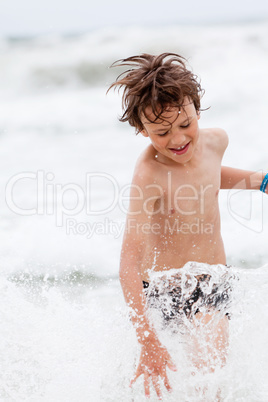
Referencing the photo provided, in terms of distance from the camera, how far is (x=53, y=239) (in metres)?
4.19

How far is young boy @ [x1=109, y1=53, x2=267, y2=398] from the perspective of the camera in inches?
79.7

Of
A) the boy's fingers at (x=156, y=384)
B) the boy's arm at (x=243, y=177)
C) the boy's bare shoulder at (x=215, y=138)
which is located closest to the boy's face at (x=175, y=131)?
the boy's bare shoulder at (x=215, y=138)

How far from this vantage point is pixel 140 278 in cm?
211

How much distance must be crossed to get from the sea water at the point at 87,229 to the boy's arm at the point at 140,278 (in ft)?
1.30

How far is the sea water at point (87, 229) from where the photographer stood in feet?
8.00

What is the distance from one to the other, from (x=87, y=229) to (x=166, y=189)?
2.31 meters

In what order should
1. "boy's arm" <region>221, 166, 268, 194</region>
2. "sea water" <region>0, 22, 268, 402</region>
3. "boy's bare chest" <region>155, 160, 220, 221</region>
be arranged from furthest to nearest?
"boy's arm" <region>221, 166, 268, 194</region> → "sea water" <region>0, 22, 268, 402</region> → "boy's bare chest" <region>155, 160, 220, 221</region>

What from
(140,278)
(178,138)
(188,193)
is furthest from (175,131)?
(140,278)

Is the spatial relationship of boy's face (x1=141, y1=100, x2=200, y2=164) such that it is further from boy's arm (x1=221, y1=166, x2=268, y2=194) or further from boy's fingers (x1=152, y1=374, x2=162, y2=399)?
boy's fingers (x1=152, y1=374, x2=162, y2=399)

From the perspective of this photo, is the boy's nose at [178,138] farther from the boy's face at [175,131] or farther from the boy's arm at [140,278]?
the boy's arm at [140,278]

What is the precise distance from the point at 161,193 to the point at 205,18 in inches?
531

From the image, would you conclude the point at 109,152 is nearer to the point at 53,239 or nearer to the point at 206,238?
the point at 53,239

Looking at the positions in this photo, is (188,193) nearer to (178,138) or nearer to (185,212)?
(185,212)

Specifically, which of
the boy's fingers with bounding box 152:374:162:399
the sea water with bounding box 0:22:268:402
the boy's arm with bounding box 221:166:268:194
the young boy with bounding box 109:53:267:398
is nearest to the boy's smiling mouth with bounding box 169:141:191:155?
the young boy with bounding box 109:53:267:398
